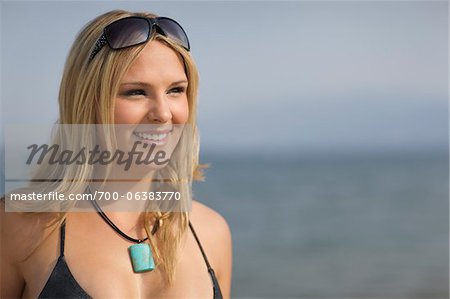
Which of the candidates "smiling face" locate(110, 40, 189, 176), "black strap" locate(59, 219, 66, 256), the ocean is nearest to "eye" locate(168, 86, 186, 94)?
"smiling face" locate(110, 40, 189, 176)

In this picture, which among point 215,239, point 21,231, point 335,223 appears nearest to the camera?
point 21,231

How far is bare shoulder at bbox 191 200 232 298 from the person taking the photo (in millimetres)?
2549

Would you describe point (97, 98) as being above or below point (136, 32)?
below

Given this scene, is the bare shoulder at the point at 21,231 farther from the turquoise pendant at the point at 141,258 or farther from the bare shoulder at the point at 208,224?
the bare shoulder at the point at 208,224

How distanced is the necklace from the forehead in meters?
0.51

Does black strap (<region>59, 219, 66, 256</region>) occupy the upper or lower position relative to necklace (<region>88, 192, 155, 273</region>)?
upper

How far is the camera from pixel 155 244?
2.41 m

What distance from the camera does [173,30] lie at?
230 cm

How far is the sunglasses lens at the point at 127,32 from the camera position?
219 centimetres

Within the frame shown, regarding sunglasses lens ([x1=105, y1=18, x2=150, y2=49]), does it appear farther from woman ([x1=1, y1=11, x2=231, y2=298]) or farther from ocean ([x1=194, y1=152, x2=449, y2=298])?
ocean ([x1=194, y1=152, x2=449, y2=298])

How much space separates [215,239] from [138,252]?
37 cm

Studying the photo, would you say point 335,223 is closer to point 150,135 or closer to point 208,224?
point 208,224

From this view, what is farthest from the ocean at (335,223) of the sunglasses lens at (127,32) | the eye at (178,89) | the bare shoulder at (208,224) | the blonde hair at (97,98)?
the sunglasses lens at (127,32)
